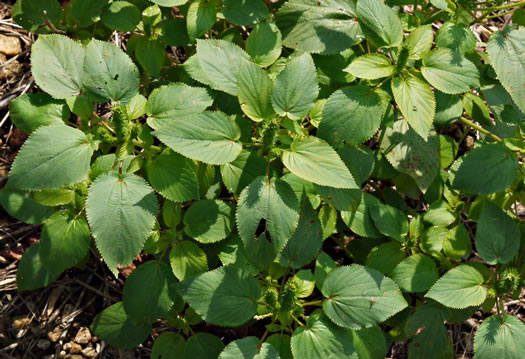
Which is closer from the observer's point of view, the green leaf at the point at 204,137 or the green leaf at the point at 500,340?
the green leaf at the point at 204,137

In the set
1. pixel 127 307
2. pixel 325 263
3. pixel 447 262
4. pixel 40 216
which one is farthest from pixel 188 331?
pixel 447 262

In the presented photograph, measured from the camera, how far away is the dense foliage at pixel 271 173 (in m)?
2.06

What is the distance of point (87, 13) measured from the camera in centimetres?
255

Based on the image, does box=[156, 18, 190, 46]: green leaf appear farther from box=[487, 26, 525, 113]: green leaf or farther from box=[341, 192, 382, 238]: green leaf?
box=[487, 26, 525, 113]: green leaf

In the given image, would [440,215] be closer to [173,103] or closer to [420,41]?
[420,41]

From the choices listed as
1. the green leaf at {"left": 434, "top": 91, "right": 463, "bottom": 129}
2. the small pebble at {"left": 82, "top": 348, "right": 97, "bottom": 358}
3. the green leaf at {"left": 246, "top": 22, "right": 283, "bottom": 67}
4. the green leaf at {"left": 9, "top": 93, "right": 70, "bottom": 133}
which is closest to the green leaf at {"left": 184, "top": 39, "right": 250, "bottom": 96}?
the green leaf at {"left": 246, "top": 22, "right": 283, "bottom": 67}

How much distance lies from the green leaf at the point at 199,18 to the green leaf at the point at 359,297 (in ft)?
4.50

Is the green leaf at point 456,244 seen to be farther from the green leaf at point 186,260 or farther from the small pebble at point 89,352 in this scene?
the small pebble at point 89,352

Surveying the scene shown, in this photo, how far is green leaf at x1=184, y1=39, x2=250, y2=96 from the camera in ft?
7.45

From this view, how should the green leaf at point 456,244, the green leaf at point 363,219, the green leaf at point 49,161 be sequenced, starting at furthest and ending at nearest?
the green leaf at point 363,219 < the green leaf at point 456,244 < the green leaf at point 49,161

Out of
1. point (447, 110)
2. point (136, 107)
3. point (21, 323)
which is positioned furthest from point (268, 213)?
point (21, 323)

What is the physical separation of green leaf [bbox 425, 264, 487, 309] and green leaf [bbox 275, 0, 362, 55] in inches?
49.3

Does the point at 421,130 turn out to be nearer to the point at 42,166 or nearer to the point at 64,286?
the point at 42,166

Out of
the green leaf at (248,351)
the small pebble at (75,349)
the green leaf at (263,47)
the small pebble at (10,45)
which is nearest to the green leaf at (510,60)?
the green leaf at (263,47)
